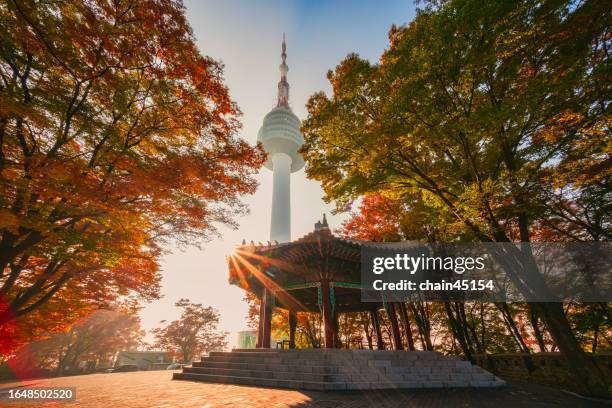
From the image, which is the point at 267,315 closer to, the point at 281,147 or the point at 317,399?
the point at 317,399

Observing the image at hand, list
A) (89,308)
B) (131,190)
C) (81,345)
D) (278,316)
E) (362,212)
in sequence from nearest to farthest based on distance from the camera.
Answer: (131,190) < (89,308) < (362,212) < (278,316) < (81,345)

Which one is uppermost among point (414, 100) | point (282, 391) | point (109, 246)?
point (414, 100)

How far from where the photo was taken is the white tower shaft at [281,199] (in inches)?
2434

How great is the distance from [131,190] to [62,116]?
6.79 feet

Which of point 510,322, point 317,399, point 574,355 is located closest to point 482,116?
point 574,355

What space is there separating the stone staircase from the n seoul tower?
49.5 m

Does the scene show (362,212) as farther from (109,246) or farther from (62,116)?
(62,116)

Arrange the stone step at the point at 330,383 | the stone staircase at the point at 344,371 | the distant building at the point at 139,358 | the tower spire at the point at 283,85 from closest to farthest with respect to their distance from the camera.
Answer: the stone step at the point at 330,383, the stone staircase at the point at 344,371, the distant building at the point at 139,358, the tower spire at the point at 283,85

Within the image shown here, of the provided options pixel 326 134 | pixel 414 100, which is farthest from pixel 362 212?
pixel 414 100

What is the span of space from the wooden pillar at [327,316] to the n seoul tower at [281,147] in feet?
158

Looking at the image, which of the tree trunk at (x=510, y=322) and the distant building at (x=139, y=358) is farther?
the distant building at (x=139, y=358)

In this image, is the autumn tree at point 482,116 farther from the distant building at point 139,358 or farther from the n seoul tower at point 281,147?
the distant building at point 139,358

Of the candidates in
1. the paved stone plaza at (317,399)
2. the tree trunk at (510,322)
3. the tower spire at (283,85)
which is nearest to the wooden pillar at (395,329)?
the paved stone plaza at (317,399)

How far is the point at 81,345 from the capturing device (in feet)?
93.4
